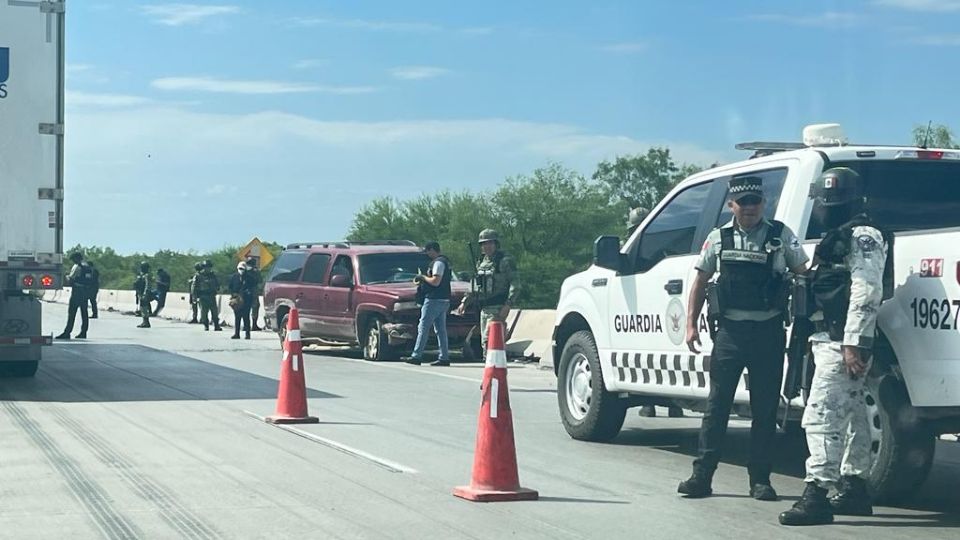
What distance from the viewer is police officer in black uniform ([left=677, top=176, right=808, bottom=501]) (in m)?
8.13

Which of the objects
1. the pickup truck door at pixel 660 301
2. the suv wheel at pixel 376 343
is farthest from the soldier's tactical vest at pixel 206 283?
the pickup truck door at pixel 660 301

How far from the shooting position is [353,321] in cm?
2209

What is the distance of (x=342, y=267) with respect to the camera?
22.8m

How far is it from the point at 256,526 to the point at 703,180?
4396 millimetres

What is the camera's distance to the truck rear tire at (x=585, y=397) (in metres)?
10.9

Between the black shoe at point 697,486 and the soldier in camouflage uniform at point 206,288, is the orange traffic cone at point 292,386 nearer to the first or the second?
the black shoe at point 697,486

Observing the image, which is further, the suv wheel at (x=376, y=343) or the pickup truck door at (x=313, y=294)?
the pickup truck door at (x=313, y=294)

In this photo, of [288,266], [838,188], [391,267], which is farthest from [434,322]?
[838,188]

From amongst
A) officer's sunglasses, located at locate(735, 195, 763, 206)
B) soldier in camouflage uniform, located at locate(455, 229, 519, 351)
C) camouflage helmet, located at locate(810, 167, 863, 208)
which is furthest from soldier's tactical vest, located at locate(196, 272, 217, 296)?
camouflage helmet, located at locate(810, 167, 863, 208)

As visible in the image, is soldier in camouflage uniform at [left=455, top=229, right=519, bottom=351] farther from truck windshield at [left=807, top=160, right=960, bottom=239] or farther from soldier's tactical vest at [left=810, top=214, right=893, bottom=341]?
soldier's tactical vest at [left=810, top=214, right=893, bottom=341]

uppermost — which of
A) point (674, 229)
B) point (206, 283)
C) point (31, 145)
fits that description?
point (31, 145)

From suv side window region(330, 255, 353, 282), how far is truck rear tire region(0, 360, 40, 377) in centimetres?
Result: 644

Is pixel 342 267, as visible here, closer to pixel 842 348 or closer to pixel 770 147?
pixel 770 147

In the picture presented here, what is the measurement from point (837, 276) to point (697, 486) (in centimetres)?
163
